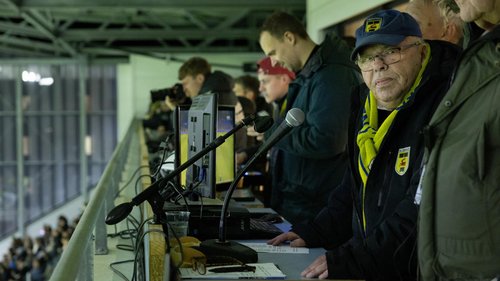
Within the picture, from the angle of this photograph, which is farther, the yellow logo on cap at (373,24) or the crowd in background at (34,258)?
the crowd in background at (34,258)

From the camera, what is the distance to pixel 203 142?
2.37 metres

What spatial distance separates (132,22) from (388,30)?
1171cm

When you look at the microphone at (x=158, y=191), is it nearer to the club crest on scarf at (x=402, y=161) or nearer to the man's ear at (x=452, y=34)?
the club crest on scarf at (x=402, y=161)

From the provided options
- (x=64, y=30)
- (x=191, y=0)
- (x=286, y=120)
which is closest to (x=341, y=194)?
(x=286, y=120)

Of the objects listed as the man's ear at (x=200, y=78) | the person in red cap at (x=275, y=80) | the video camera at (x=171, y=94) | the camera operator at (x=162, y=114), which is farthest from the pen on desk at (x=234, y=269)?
the video camera at (x=171, y=94)

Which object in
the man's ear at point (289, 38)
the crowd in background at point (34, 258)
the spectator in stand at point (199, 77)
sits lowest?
the crowd in background at point (34, 258)

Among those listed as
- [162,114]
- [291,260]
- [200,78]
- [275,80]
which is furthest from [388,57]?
[162,114]

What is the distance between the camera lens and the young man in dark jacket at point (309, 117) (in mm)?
2848

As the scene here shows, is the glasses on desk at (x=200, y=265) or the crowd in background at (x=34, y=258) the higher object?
the glasses on desk at (x=200, y=265)

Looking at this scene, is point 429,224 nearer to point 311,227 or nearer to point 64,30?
point 311,227

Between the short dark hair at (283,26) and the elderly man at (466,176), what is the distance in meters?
1.62

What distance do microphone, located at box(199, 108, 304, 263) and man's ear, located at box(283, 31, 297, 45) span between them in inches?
51.6

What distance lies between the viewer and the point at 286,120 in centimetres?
183

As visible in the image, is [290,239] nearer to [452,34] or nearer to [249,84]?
[452,34]
